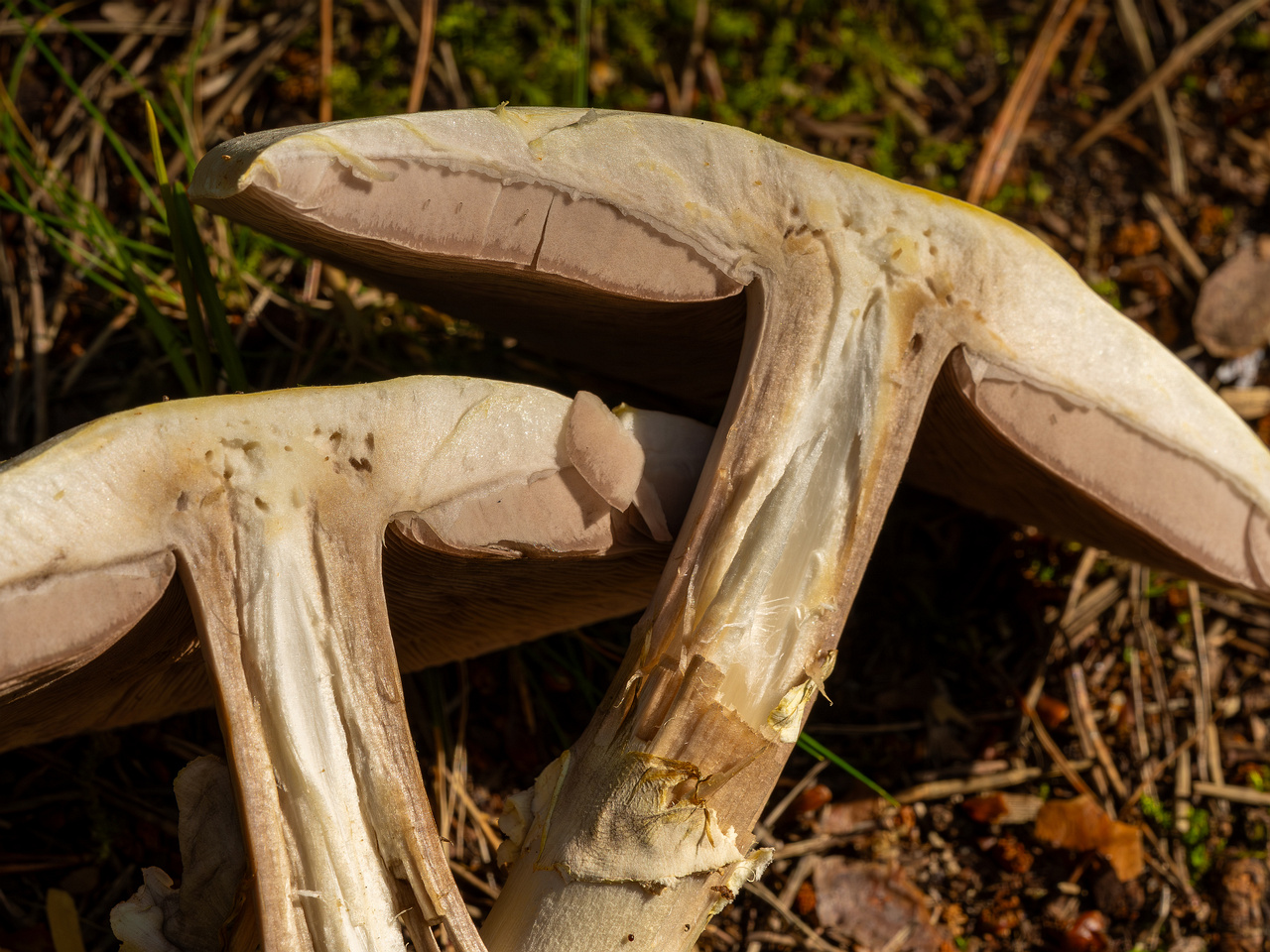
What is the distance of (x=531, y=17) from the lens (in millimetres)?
2434

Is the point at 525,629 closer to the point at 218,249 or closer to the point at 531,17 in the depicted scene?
the point at 218,249

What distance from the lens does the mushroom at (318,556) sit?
1255 millimetres

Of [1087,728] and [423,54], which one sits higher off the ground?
[423,54]

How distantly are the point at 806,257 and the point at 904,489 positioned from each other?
1.07 m

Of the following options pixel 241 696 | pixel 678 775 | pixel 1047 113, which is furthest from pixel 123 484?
pixel 1047 113

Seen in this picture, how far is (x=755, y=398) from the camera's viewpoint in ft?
4.95

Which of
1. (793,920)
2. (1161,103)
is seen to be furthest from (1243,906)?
(1161,103)

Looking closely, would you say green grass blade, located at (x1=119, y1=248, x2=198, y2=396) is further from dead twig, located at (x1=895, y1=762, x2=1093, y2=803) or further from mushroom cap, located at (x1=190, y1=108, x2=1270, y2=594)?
dead twig, located at (x1=895, y1=762, x2=1093, y2=803)

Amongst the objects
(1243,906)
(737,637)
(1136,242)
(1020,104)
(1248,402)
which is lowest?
(1243,906)

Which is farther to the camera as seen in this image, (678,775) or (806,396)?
(806,396)

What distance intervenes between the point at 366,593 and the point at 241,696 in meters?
0.23

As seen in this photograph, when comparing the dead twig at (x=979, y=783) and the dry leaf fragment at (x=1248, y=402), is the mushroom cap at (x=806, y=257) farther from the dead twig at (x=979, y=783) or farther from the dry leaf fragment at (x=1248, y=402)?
the dry leaf fragment at (x=1248, y=402)

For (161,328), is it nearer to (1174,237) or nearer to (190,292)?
(190,292)

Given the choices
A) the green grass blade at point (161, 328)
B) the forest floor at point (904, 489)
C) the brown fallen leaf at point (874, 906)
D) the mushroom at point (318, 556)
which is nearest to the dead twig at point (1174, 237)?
the forest floor at point (904, 489)
